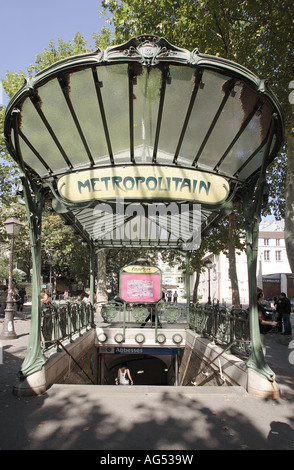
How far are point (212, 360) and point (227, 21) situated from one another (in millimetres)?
11476

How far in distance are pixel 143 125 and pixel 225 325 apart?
16.4 feet

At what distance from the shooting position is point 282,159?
1722 cm

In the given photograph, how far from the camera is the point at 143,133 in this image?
5.99 metres

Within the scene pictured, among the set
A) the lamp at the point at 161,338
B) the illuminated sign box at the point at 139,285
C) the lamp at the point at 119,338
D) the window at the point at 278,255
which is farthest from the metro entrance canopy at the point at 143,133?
the window at the point at 278,255

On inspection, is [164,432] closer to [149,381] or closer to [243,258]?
[149,381]

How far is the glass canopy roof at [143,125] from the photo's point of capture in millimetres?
4664

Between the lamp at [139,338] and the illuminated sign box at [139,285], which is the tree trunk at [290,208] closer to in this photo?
the illuminated sign box at [139,285]

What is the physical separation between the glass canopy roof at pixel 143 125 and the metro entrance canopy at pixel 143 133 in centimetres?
2

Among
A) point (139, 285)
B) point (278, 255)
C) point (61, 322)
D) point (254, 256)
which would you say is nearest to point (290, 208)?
point (254, 256)

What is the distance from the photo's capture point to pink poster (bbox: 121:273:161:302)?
1253 centimetres

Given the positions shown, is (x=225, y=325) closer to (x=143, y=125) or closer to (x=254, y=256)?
(x=254, y=256)

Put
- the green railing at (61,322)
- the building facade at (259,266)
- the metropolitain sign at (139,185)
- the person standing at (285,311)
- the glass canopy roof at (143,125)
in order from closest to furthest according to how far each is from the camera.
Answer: the glass canopy roof at (143,125), the metropolitain sign at (139,185), the green railing at (61,322), the person standing at (285,311), the building facade at (259,266)

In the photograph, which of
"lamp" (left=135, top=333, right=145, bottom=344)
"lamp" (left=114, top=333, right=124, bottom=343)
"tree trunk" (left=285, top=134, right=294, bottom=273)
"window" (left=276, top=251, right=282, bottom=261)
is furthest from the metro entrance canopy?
"window" (left=276, top=251, right=282, bottom=261)
